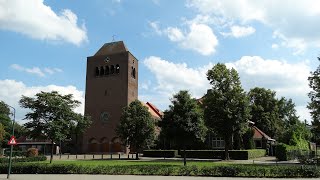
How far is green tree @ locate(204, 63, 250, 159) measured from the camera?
153ft

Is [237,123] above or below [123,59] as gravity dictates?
below

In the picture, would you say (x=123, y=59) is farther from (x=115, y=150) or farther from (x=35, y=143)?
(x=35, y=143)

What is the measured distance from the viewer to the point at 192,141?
34.5 meters

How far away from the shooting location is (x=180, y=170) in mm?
24016

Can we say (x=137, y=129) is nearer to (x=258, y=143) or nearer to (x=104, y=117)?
(x=104, y=117)

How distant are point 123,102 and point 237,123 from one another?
104 feet

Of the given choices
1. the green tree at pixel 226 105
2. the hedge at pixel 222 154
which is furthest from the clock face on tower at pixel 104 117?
the green tree at pixel 226 105

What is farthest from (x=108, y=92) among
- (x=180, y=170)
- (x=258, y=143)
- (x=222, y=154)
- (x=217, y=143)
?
(x=180, y=170)

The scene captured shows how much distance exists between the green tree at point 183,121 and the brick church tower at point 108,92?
36.9m

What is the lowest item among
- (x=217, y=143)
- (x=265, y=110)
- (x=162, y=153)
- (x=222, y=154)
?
(x=162, y=153)

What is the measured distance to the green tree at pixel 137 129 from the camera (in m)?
50.4

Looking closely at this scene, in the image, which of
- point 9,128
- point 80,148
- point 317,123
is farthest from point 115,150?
point 317,123

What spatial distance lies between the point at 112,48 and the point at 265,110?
3842 centimetres

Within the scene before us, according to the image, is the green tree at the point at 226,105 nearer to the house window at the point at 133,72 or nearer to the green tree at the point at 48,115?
the green tree at the point at 48,115
